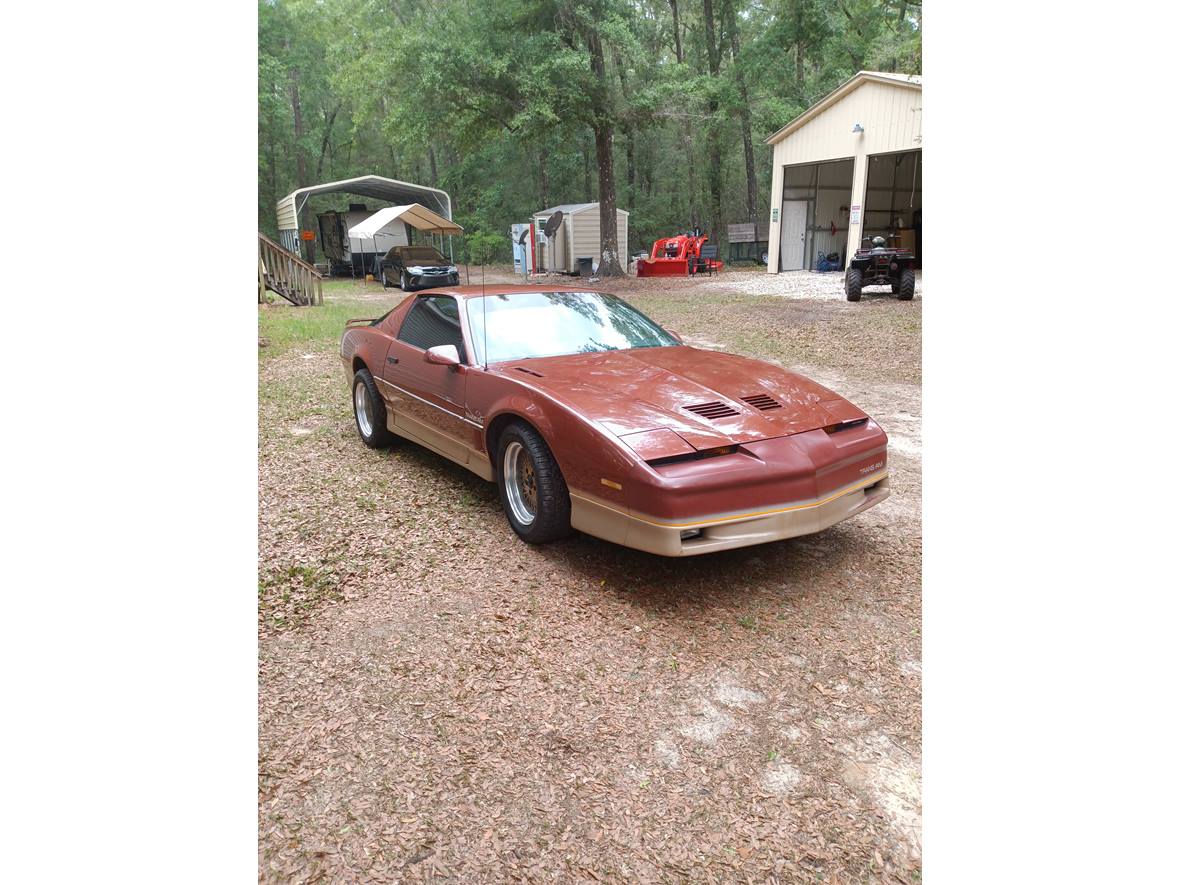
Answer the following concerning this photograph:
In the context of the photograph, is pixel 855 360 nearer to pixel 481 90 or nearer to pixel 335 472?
pixel 335 472

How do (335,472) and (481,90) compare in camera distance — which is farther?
(481,90)

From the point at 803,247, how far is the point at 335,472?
19851 millimetres

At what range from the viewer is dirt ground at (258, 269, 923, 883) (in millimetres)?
1903

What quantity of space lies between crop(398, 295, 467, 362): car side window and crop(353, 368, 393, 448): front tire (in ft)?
A: 1.88

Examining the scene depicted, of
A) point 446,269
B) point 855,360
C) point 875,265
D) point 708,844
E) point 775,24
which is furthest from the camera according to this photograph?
point 775,24

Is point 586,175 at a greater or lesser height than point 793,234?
greater

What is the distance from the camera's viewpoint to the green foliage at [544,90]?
1673 cm

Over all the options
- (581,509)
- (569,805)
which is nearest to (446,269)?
(581,509)

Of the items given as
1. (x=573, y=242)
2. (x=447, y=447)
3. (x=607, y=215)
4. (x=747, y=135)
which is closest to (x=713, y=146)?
(x=747, y=135)

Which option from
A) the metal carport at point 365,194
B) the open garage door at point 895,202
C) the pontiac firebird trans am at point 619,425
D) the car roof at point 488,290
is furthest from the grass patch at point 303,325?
the open garage door at point 895,202

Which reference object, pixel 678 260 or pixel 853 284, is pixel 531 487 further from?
pixel 678 260

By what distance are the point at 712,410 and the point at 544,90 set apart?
51.6 ft

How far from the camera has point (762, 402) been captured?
3436mm

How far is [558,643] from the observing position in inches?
111
